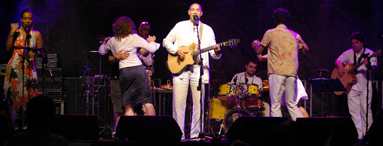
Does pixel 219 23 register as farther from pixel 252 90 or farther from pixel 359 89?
pixel 359 89

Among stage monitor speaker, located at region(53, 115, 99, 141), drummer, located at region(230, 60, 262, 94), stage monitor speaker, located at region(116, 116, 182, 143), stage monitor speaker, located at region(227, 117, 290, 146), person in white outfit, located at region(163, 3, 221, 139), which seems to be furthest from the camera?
drummer, located at region(230, 60, 262, 94)

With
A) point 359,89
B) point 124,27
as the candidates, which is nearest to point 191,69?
point 124,27

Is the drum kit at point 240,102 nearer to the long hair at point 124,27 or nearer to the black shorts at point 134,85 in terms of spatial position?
the black shorts at point 134,85

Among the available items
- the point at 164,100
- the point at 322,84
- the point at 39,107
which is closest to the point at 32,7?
the point at 164,100

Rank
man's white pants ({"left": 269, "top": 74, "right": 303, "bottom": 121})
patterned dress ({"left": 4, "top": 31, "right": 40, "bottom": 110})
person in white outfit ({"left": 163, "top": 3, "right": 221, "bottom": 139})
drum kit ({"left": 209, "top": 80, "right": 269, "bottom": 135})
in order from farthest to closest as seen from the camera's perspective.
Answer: drum kit ({"left": 209, "top": 80, "right": 269, "bottom": 135}) → patterned dress ({"left": 4, "top": 31, "right": 40, "bottom": 110}) → person in white outfit ({"left": 163, "top": 3, "right": 221, "bottom": 139}) → man's white pants ({"left": 269, "top": 74, "right": 303, "bottom": 121})

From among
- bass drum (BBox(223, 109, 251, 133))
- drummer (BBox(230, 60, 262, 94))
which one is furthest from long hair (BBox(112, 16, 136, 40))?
drummer (BBox(230, 60, 262, 94))

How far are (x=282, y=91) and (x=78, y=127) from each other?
4019mm

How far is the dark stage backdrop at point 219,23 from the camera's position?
15102 mm

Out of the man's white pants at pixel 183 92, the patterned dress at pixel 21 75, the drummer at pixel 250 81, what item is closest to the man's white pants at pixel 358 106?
the drummer at pixel 250 81

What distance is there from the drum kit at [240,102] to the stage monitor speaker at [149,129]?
4.96m

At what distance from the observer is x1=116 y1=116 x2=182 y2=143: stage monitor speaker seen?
870 cm

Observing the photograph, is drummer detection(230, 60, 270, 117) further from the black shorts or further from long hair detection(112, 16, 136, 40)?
long hair detection(112, 16, 136, 40)

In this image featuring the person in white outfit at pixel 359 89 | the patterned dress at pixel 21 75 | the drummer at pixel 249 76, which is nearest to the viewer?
the patterned dress at pixel 21 75

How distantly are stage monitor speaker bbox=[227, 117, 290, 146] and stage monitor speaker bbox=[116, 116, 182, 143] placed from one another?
2.59 feet
